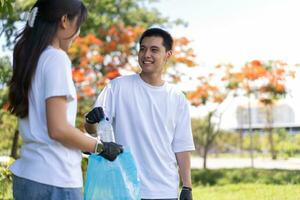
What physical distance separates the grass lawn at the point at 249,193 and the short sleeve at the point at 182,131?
5.38 meters

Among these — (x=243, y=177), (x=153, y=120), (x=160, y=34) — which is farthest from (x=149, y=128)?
(x=243, y=177)

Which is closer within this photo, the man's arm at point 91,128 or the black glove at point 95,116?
the black glove at point 95,116

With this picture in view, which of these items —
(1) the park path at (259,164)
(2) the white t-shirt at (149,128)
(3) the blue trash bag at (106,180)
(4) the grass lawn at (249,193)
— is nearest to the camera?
(3) the blue trash bag at (106,180)

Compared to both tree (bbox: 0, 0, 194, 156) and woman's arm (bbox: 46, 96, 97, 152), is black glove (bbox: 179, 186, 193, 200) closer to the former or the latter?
woman's arm (bbox: 46, 96, 97, 152)

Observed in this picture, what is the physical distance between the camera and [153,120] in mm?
2590

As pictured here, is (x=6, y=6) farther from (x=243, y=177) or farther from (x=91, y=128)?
(x=243, y=177)

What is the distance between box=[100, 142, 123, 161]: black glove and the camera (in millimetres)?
1753

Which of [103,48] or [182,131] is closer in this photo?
[182,131]

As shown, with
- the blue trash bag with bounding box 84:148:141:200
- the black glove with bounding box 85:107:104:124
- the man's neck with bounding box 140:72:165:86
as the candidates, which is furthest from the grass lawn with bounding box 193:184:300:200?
the blue trash bag with bounding box 84:148:141:200

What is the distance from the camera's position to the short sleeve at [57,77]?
63.2 inches

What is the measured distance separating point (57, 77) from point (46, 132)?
0.52 feet

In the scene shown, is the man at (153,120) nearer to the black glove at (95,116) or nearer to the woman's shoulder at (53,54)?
the black glove at (95,116)

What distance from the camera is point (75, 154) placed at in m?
1.68

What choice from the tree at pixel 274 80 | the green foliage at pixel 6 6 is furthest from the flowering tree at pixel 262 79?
the green foliage at pixel 6 6
